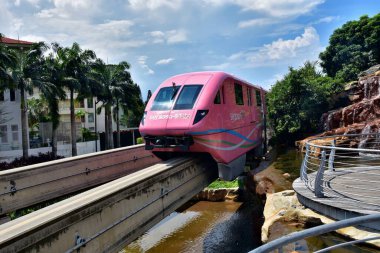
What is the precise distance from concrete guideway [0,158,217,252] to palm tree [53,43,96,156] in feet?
76.2

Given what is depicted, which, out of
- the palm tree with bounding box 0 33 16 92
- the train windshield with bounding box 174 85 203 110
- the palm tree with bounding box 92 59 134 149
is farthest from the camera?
the palm tree with bounding box 92 59 134 149

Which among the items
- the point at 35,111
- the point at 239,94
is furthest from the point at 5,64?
the point at 35,111

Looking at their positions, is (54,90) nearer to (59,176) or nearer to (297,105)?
(297,105)

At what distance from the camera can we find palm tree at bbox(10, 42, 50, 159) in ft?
88.2

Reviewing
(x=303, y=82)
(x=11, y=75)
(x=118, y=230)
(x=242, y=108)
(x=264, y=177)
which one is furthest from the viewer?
(x=303, y=82)

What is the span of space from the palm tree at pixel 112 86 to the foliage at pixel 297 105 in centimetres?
1531

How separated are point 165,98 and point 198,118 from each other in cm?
169

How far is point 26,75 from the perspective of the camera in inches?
1086

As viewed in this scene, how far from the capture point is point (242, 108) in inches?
557

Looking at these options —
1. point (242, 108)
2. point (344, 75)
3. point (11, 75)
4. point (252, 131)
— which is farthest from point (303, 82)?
point (11, 75)

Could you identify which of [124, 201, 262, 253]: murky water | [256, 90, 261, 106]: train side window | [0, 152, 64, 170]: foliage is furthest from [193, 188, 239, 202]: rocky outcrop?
[0, 152, 64, 170]: foliage

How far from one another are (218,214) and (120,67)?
85.4 feet

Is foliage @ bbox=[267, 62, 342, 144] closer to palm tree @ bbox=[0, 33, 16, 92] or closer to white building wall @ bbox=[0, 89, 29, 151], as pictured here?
palm tree @ bbox=[0, 33, 16, 92]

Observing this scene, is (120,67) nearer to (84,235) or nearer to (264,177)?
(264,177)
